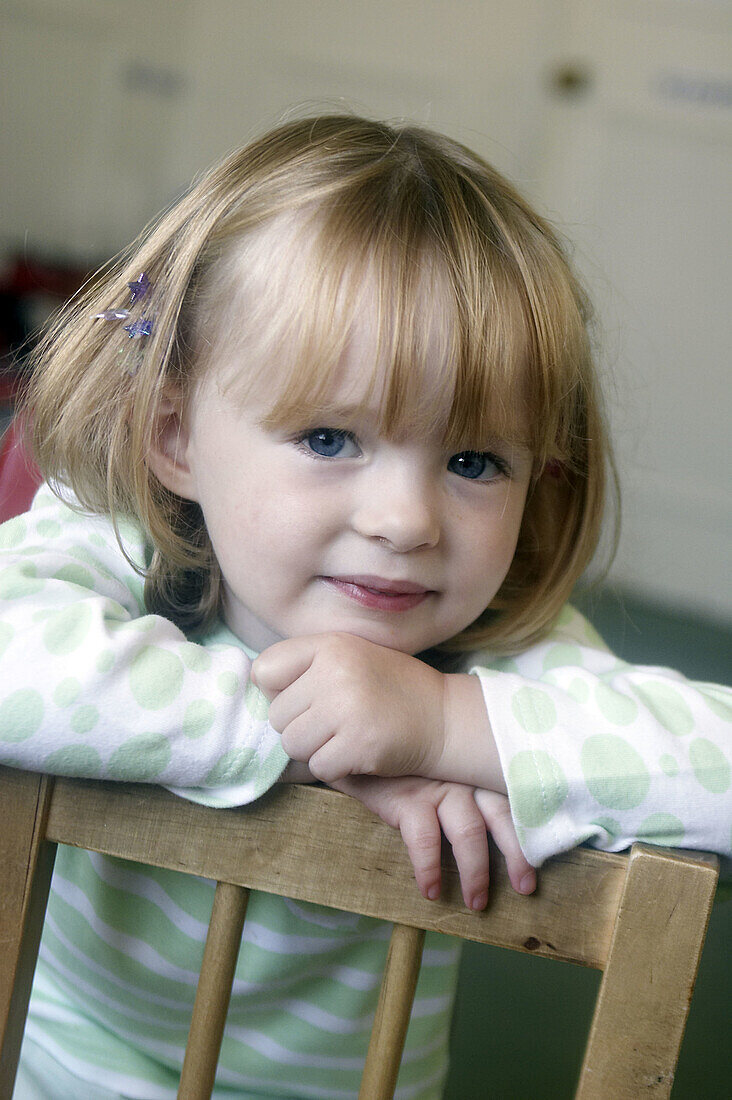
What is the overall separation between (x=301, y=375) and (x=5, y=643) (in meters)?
0.23

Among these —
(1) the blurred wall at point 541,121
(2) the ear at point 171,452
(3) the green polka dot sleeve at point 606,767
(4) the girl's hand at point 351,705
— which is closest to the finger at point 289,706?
(4) the girl's hand at point 351,705

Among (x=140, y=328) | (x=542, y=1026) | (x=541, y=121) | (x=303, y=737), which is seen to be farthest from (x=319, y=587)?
(x=541, y=121)

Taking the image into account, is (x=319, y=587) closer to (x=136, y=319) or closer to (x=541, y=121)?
(x=136, y=319)

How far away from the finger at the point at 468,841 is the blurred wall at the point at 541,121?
8.30 feet

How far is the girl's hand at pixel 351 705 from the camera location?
57 cm

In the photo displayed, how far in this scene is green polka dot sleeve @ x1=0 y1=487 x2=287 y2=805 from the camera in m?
0.53

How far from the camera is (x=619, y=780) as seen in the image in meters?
0.57

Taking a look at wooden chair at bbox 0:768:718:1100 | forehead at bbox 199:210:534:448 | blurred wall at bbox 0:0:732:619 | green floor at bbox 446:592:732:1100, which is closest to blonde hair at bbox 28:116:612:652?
forehead at bbox 199:210:534:448

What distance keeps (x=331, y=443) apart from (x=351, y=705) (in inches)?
6.9

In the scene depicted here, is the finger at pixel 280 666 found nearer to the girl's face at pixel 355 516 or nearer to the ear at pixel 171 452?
the girl's face at pixel 355 516

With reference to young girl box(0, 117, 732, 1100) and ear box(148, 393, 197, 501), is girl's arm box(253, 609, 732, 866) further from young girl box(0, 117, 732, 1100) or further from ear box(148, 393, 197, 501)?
ear box(148, 393, 197, 501)

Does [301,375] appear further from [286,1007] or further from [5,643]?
[286,1007]

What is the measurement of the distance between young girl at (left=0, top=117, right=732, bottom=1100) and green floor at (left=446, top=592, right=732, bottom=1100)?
1.79 feet

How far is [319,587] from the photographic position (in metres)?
0.69
